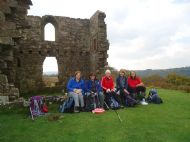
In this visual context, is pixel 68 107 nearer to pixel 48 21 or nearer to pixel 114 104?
pixel 114 104

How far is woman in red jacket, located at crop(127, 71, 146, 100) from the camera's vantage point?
13.5 meters

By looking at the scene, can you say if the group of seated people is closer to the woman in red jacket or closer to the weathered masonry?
the woman in red jacket

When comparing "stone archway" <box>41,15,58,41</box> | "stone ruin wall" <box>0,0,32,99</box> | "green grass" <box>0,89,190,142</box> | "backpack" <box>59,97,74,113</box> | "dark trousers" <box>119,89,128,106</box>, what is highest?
"stone archway" <box>41,15,58,41</box>

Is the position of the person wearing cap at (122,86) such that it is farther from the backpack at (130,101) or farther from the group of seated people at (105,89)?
the backpack at (130,101)

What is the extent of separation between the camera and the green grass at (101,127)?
8.05 m

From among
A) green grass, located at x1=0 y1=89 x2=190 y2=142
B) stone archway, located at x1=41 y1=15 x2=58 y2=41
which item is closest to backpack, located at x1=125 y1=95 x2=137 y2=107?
green grass, located at x1=0 y1=89 x2=190 y2=142

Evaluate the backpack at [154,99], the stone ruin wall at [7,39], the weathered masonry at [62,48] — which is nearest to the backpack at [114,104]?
the backpack at [154,99]

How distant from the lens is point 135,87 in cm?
1357

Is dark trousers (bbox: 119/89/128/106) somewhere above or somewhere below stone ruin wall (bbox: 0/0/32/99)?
below

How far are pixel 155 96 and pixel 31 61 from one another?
1223 cm

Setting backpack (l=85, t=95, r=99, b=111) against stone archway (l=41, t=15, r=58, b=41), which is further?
stone archway (l=41, t=15, r=58, b=41)

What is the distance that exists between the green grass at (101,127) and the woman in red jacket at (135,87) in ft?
6.37

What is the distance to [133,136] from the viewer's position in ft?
26.7

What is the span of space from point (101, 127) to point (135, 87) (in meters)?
4.88
